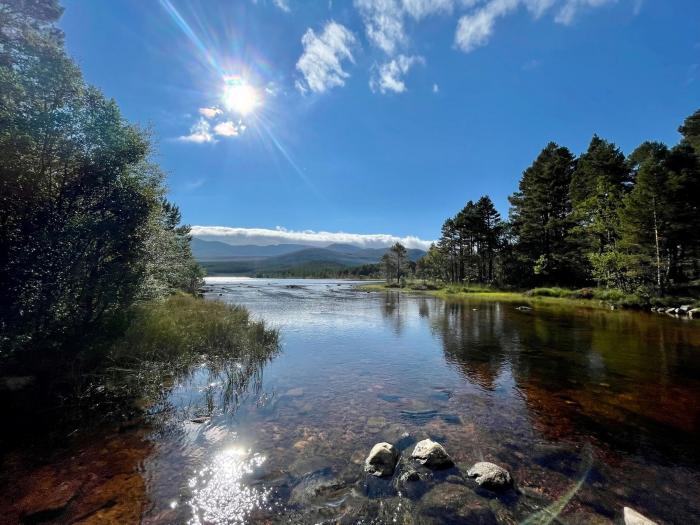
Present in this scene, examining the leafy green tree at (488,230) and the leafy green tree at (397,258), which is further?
the leafy green tree at (397,258)

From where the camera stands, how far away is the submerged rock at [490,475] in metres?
5.24

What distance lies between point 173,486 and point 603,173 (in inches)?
2171

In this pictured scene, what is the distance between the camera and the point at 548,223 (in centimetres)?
5338

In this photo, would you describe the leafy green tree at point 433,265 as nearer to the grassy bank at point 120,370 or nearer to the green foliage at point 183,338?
the green foliage at point 183,338

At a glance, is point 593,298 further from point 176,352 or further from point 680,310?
point 176,352

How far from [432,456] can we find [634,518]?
2.82 m

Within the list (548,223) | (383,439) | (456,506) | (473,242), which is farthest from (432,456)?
(473,242)

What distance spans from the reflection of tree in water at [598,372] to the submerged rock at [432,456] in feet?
9.64

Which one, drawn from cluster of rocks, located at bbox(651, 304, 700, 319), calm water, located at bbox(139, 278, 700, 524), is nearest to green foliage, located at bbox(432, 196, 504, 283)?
cluster of rocks, located at bbox(651, 304, 700, 319)

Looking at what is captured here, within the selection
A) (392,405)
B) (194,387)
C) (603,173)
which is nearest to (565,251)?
(603,173)

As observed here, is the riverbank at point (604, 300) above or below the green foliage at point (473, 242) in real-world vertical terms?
below

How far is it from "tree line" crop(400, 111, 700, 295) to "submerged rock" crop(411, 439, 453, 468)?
35924mm

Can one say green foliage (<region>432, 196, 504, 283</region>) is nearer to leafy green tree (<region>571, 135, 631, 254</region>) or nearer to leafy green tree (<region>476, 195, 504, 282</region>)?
leafy green tree (<region>476, 195, 504, 282</region>)

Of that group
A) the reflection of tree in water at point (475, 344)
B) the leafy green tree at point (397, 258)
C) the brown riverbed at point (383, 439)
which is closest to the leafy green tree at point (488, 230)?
the leafy green tree at point (397, 258)
